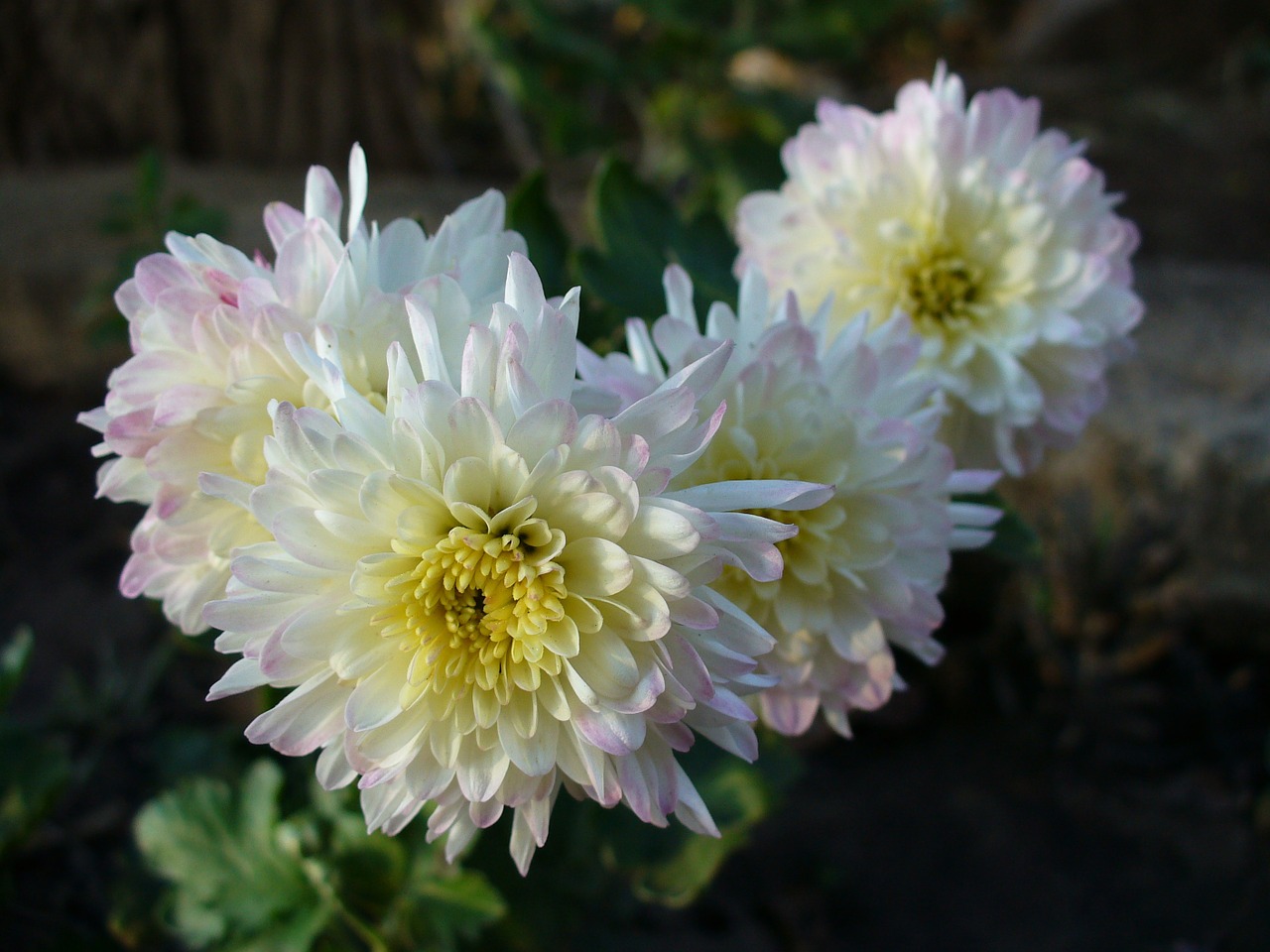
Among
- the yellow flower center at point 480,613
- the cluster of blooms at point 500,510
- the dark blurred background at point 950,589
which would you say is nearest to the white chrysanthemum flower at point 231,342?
the cluster of blooms at point 500,510

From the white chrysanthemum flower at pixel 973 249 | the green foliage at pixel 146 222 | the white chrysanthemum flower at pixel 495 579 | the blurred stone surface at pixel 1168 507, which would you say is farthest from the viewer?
the blurred stone surface at pixel 1168 507

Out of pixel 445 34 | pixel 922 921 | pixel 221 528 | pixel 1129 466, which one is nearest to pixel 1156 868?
pixel 922 921

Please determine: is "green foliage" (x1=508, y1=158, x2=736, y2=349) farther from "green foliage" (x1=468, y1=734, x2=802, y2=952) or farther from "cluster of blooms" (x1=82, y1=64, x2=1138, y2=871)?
"green foliage" (x1=468, y1=734, x2=802, y2=952)

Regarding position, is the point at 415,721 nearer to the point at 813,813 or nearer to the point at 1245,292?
the point at 813,813

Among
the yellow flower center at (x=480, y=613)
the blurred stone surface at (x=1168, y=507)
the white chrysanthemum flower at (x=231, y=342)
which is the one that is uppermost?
the white chrysanthemum flower at (x=231, y=342)

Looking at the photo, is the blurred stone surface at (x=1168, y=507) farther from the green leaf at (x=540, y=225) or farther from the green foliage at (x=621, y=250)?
the green leaf at (x=540, y=225)

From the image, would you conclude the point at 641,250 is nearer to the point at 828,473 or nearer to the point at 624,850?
the point at 828,473

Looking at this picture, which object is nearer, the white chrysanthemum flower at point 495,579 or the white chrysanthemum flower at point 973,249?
the white chrysanthemum flower at point 495,579

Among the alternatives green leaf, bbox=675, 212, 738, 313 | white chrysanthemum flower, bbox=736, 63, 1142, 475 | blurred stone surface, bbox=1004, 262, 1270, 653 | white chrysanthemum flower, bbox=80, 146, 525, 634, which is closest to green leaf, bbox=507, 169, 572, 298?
green leaf, bbox=675, 212, 738, 313
